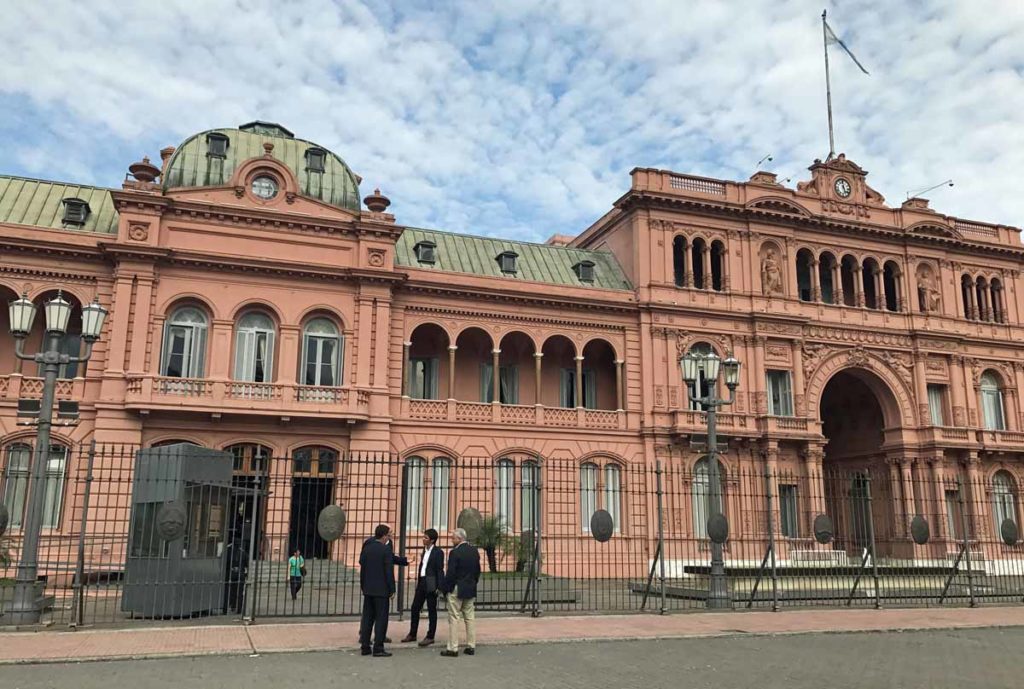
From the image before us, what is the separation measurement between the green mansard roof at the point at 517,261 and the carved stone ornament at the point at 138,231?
8686 millimetres

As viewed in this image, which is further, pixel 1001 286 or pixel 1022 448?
pixel 1001 286

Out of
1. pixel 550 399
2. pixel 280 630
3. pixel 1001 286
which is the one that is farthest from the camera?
pixel 1001 286

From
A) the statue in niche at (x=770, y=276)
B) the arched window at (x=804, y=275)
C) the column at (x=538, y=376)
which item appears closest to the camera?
the column at (x=538, y=376)

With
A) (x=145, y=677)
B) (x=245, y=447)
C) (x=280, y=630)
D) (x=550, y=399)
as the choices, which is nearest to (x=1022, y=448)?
(x=550, y=399)

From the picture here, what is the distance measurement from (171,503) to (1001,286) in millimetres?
37958

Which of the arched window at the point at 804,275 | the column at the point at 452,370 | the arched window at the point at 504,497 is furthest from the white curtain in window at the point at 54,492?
the arched window at the point at 804,275

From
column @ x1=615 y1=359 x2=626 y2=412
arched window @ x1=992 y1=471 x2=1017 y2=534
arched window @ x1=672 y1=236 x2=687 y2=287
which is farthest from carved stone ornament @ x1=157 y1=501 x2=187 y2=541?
arched window @ x1=992 y1=471 x2=1017 y2=534

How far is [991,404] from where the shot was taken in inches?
1505

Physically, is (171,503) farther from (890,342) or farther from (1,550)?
(890,342)

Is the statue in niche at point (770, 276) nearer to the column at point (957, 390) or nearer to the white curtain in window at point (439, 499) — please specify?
the column at point (957, 390)

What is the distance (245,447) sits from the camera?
27406 millimetres

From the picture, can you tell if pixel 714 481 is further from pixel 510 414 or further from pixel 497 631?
pixel 510 414

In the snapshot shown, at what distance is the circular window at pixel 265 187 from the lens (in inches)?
1142

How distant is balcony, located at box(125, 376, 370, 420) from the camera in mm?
26016
